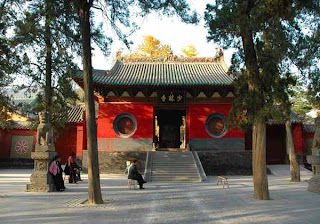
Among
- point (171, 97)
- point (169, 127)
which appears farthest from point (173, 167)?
point (169, 127)

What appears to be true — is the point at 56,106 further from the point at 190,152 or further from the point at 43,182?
the point at 190,152

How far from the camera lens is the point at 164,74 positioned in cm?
1858

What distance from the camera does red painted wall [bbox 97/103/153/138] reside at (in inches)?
676

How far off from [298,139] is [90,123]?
1702cm

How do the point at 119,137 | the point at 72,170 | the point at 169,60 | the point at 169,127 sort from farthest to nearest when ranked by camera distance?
the point at 169,127
the point at 169,60
the point at 119,137
the point at 72,170

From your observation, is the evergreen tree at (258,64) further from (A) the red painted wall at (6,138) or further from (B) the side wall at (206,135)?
(A) the red painted wall at (6,138)

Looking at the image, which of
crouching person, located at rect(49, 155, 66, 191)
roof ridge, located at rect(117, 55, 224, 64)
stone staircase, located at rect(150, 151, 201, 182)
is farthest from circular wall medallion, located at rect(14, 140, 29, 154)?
crouching person, located at rect(49, 155, 66, 191)

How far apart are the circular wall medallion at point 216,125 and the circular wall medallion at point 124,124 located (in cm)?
439

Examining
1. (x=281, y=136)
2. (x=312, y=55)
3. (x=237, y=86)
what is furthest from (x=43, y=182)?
(x=281, y=136)

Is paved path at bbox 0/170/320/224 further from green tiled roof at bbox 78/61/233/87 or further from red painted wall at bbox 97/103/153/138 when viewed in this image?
green tiled roof at bbox 78/61/233/87

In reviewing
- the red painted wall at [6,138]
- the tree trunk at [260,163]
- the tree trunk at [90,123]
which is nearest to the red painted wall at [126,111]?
the red painted wall at [6,138]

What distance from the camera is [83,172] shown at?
16.2 metres

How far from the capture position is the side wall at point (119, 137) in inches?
672

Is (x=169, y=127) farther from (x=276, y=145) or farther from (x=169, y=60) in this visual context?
(x=276, y=145)
